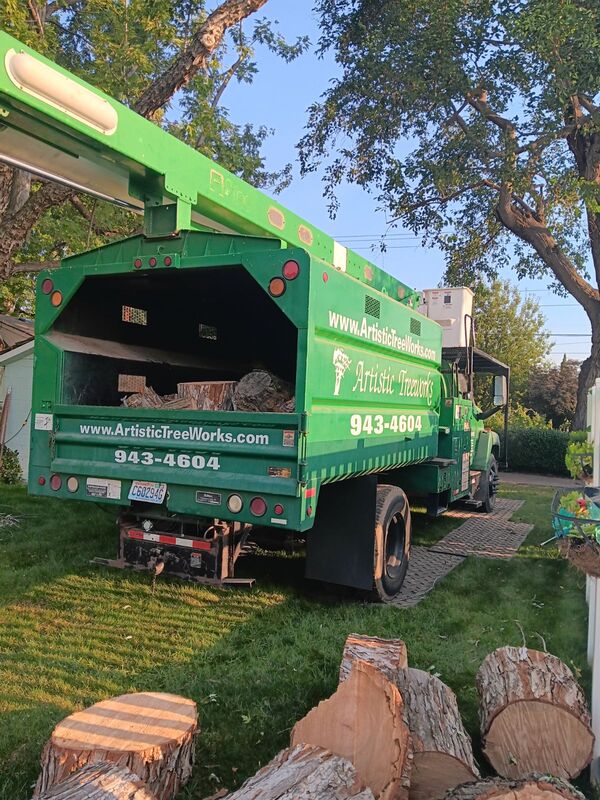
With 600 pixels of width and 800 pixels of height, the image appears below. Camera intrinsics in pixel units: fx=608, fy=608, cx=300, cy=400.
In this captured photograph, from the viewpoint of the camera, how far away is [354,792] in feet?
6.72

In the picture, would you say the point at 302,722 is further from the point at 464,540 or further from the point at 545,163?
the point at 545,163

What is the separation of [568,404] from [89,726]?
28.3 meters

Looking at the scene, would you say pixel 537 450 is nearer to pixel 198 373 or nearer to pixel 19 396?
pixel 19 396

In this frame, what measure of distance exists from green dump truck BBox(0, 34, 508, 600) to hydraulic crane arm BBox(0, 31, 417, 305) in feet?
0.04

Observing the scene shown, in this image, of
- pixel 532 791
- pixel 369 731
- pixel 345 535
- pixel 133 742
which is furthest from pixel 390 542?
pixel 532 791

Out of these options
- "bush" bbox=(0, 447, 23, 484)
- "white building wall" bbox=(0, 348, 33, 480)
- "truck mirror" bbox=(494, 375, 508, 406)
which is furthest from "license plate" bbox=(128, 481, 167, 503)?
"white building wall" bbox=(0, 348, 33, 480)

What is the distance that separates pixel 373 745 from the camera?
7.68 ft

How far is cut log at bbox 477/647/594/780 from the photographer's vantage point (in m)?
2.70

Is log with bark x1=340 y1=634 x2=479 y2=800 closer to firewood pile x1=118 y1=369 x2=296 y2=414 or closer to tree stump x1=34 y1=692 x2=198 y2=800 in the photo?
tree stump x1=34 y1=692 x2=198 y2=800

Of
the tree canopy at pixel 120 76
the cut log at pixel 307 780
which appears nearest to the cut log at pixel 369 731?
the cut log at pixel 307 780

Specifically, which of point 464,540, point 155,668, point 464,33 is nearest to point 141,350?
point 155,668

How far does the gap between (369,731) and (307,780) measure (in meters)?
0.39

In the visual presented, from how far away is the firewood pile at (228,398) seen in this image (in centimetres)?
465

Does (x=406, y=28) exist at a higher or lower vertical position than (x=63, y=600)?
higher
